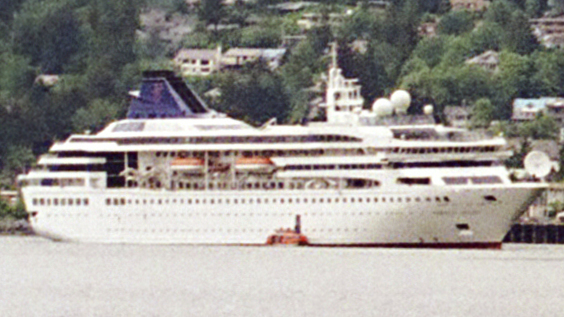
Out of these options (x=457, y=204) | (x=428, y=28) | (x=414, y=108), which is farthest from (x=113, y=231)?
(x=428, y=28)

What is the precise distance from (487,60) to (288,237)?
139 feet

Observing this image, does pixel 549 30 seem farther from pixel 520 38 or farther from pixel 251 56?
pixel 251 56

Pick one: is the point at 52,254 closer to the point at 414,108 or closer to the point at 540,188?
the point at 540,188

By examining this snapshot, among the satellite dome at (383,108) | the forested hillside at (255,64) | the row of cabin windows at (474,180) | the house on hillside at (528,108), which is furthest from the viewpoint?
the house on hillside at (528,108)

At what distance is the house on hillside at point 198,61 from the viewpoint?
15850 centimetres

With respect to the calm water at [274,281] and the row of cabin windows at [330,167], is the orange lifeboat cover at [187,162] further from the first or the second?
the row of cabin windows at [330,167]

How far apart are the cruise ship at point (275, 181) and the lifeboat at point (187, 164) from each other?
0.02 meters

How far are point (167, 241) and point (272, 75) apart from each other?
37.3 meters

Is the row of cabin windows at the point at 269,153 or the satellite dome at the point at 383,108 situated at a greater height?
the satellite dome at the point at 383,108

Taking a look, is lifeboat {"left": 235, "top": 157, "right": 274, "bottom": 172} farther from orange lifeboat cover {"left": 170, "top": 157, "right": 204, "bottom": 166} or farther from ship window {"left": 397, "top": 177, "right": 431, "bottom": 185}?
ship window {"left": 397, "top": 177, "right": 431, "bottom": 185}

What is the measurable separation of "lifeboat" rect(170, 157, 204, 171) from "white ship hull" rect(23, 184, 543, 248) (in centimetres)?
74

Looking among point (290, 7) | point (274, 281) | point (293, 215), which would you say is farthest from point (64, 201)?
point (290, 7)

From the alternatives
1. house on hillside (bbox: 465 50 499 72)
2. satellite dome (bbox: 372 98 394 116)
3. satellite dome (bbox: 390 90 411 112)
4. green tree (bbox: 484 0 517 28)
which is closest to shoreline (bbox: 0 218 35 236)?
satellite dome (bbox: 390 90 411 112)

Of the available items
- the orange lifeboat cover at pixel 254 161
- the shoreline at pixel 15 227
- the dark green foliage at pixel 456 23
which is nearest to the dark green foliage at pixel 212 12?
the dark green foliage at pixel 456 23
